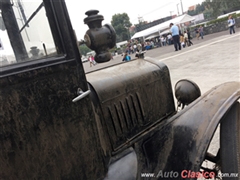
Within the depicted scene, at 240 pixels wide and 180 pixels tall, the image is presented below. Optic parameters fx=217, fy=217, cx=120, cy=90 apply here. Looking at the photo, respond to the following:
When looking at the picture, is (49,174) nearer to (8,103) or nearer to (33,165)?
(33,165)

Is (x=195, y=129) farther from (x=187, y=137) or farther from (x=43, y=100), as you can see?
(x=43, y=100)

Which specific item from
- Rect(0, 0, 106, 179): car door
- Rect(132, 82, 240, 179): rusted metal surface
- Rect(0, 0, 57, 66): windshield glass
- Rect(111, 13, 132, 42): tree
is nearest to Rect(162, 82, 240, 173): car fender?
Rect(132, 82, 240, 179): rusted metal surface

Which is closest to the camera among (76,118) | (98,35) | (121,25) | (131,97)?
(76,118)

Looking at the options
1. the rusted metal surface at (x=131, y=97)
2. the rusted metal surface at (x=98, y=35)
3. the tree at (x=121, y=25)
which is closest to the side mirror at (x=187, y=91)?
the rusted metal surface at (x=131, y=97)

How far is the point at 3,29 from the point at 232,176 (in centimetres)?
182

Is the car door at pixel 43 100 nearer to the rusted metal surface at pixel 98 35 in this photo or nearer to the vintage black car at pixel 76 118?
the vintage black car at pixel 76 118

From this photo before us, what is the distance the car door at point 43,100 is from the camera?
1136mm

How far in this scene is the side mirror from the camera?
264 cm

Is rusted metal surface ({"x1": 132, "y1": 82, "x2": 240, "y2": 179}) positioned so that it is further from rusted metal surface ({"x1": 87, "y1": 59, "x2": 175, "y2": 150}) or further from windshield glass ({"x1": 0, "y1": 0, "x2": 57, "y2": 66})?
windshield glass ({"x1": 0, "y1": 0, "x2": 57, "y2": 66})

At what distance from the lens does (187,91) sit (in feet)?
8.70

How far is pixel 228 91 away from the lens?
6.01ft

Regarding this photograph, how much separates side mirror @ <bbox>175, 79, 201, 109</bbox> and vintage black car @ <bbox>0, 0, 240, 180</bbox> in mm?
663

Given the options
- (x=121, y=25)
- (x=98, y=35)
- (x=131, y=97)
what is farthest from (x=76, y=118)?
(x=121, y=25)

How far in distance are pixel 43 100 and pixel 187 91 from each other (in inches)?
74.9
